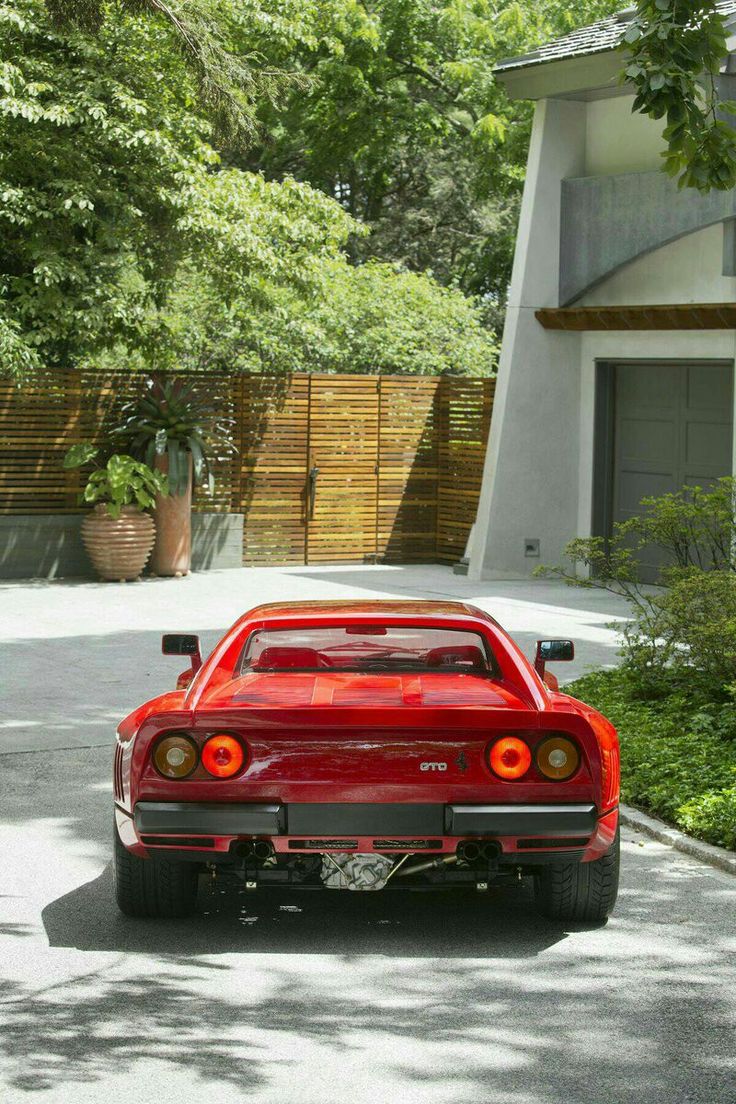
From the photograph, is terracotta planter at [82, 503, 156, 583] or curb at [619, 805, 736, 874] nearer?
curb at [619, 805, 736, 874]

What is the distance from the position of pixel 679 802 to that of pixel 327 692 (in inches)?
110

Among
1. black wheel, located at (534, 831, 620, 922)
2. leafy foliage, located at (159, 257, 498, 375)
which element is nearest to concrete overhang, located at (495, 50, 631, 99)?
leafy foliage, located at (159, 257, 498, 375)

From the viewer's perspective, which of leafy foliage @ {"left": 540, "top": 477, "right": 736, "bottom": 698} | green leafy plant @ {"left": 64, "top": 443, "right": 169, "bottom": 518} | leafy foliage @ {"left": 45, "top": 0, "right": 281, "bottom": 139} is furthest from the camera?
green leafy plant @ {"left": 64, "top": 443, "right": 169, "bottom": 518}

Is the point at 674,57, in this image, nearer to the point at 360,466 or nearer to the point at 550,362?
Answer: the point at 550,362

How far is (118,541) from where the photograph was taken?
773 inches

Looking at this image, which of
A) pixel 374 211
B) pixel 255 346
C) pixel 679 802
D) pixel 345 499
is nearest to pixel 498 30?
pixel 374 211

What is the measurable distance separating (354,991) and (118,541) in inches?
572

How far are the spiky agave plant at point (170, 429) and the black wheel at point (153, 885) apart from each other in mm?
14117

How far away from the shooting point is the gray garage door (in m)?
19.0

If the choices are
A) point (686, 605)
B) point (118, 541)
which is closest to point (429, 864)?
point (686, 605)

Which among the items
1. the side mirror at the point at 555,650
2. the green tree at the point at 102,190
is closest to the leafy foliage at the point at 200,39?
the green tree at the point at 102,190

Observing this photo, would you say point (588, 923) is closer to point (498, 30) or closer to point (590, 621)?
point (590, 621)

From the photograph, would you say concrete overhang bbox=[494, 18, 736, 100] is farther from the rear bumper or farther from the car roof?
the rear bumper

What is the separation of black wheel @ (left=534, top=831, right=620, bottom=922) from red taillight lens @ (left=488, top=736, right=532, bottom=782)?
514 millimetres
